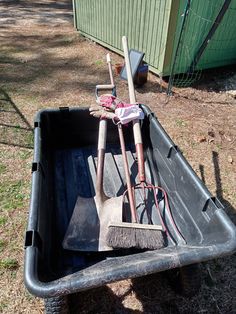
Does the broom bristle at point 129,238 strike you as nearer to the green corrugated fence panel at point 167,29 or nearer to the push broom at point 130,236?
the push broom at point 130,236

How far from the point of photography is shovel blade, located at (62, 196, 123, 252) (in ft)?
6.06

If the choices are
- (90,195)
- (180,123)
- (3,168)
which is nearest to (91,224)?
(90,195)

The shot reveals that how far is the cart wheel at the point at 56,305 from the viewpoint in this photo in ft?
4.76

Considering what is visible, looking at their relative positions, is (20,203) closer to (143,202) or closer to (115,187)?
(115,187)

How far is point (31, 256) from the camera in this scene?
4.42 feet

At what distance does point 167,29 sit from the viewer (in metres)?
A: 4.37

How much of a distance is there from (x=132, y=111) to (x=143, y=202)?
0.74 m

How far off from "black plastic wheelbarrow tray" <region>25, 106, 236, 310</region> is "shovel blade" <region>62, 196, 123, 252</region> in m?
0.08

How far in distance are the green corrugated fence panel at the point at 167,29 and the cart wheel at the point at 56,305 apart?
4.05m

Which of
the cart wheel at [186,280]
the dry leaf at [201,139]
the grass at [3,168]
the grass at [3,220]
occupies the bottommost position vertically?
the dry leaf at [201,139]

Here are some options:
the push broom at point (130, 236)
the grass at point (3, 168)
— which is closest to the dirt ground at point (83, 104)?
the grass at point (3, 168)

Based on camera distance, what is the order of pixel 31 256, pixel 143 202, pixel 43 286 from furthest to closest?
pixel 143 202
pixel 31 256
pixel 43 286

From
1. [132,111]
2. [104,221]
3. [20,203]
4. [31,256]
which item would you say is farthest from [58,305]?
[132,111]

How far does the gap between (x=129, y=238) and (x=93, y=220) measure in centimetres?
49
